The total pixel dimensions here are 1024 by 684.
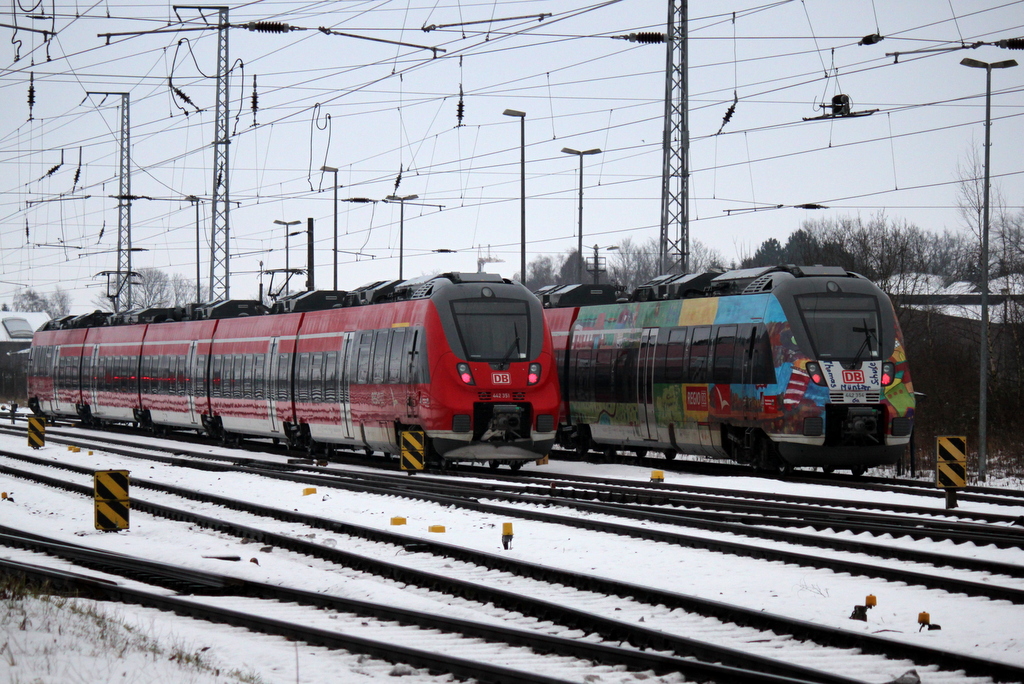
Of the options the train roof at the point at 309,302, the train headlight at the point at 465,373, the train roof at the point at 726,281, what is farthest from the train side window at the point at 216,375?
the train headlight at the point at 465,373

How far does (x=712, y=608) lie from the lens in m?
9.59

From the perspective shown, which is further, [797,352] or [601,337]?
[601,337]

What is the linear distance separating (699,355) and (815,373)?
115 inches

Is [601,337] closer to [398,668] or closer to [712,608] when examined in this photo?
[712,608]

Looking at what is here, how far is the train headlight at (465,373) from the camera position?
894 inches

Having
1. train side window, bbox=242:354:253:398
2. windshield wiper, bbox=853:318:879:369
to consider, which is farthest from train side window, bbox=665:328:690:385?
train side window, bbox=242:354:253:398

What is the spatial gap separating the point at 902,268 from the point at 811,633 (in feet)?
148

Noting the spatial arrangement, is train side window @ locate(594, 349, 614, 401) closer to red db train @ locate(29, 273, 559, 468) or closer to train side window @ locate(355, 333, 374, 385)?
red db train @ locate(29, 273, 559, 468)

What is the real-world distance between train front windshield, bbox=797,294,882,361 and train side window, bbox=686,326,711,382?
7.98 ft

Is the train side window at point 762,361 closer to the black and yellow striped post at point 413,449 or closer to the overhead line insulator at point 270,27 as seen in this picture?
the black and yellow striped post at point 413,449

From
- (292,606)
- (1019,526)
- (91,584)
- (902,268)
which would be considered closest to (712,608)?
(292,606)

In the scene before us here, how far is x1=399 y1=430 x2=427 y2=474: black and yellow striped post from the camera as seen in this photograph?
22.9 metres

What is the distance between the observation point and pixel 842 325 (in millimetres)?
21125

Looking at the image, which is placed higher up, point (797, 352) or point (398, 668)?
point (797, 352)
